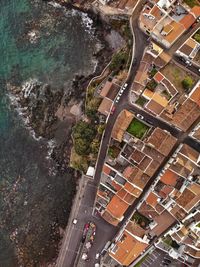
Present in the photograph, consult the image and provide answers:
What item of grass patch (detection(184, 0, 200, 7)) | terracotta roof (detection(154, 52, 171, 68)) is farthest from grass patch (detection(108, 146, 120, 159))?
grass patch (detection(184, 0, 200, 7))

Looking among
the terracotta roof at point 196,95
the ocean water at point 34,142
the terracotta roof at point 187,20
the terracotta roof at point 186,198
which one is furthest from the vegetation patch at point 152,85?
the terracotta roof at point 186,198

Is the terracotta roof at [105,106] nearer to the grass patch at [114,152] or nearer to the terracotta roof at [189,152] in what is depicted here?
the grass patch at [114,152]

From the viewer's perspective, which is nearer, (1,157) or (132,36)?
(132,36)

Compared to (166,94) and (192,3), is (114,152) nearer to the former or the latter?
(166,94)

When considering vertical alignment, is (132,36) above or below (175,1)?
below

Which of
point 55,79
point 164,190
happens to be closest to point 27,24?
point 55,79

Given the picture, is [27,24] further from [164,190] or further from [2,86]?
[164,190]

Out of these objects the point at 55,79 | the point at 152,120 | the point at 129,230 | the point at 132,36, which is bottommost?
the point at 129,230
